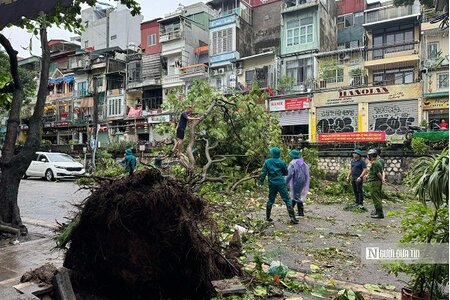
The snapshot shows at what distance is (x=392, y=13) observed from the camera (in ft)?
91.0

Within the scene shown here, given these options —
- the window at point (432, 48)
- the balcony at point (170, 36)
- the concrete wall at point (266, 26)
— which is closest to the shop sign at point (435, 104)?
the window at point (432, 48)

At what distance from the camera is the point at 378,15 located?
94.2 ft

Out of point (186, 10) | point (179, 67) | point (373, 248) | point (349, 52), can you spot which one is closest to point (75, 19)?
point (373, 248)

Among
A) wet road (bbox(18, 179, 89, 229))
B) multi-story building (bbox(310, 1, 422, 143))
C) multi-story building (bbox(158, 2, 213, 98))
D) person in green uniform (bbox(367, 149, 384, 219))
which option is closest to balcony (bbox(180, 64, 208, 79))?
multi-story building (bbox(158, 2, 213, 98))

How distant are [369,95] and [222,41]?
14.8 meters

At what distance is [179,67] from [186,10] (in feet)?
25.5

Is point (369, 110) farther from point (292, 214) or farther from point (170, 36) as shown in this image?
point (170, 36)

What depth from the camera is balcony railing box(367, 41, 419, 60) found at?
26625 millimetres

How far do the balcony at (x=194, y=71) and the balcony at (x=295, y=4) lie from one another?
884 cm

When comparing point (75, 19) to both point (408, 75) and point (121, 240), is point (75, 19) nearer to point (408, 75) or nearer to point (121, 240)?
point (121, 240)

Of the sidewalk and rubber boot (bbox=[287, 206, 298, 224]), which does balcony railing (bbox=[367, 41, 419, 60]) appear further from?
the sidewalk

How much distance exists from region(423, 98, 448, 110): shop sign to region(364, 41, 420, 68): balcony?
3819 mm

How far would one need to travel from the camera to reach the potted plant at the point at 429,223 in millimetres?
2793

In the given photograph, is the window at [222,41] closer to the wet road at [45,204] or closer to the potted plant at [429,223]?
the wet road at [45,204]
